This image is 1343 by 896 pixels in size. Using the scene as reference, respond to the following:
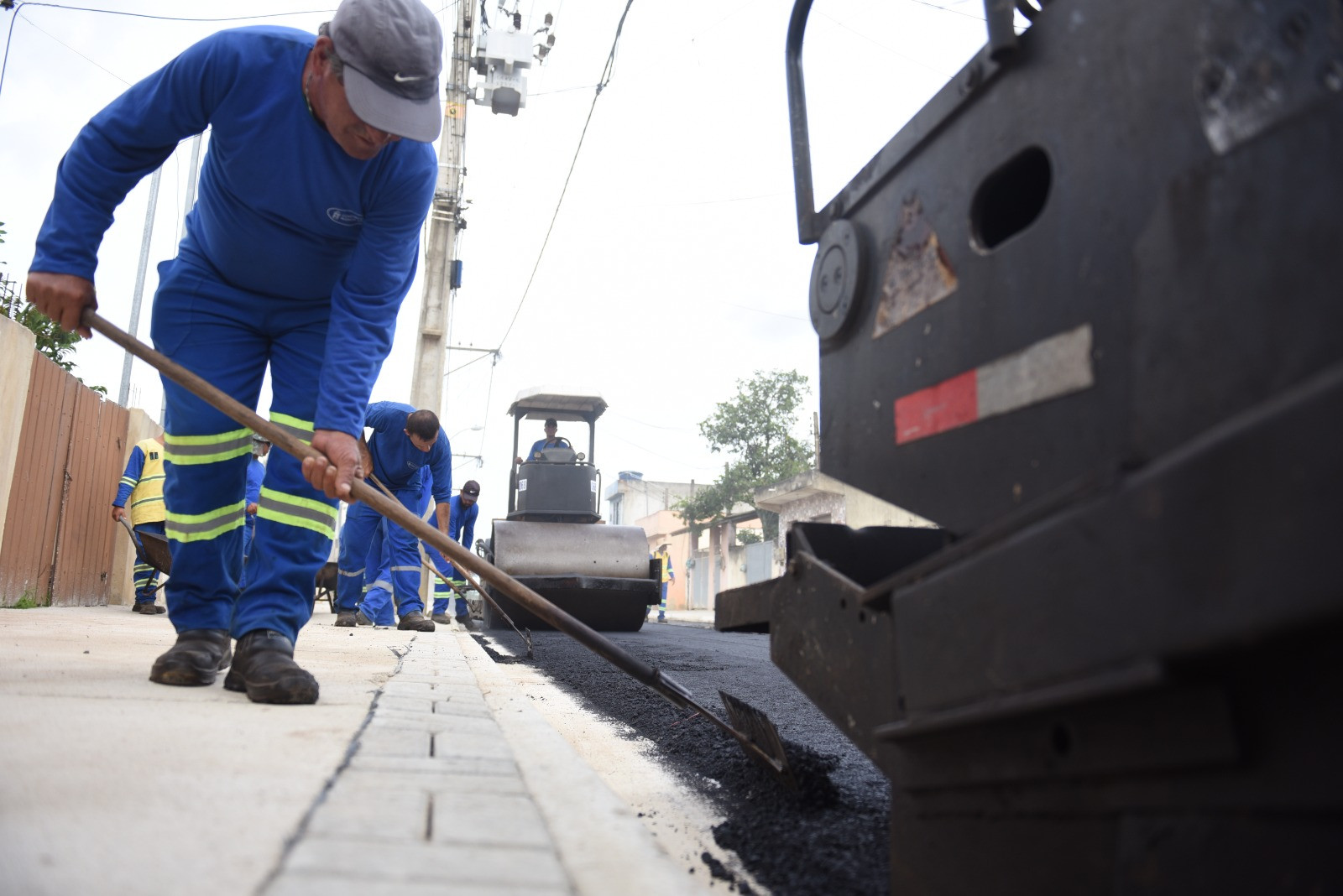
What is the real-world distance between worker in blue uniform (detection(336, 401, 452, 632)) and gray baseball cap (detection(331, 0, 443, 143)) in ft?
13.7

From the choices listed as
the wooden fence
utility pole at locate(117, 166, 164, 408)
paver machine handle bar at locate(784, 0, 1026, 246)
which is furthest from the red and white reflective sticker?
utility pole at locate(117, 166, 164, 408)

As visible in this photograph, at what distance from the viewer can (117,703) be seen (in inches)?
68.9

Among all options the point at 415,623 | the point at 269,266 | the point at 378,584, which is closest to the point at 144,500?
the point at 378,584

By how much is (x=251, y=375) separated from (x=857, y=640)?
1896 millimetres

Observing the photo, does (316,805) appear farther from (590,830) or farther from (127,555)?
(127,555)

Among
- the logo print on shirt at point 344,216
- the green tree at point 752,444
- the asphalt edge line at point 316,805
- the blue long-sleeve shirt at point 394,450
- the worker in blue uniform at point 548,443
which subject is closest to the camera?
the asphalt edge line at point 316,805

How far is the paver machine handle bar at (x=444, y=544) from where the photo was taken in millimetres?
2162

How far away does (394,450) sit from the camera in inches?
249

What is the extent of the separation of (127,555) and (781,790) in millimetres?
7785

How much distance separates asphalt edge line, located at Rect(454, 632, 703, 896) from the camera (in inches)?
43.1

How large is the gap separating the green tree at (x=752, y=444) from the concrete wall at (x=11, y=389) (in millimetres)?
26914

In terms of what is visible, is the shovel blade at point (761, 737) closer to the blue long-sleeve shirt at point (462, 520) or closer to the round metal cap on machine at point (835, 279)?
the round metal cap on machine at point (835, 279)

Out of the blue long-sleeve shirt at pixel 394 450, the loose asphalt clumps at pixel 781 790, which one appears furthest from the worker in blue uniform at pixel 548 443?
the loose asphalt clumps at pixel 781 790

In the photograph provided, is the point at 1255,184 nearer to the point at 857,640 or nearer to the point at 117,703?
the point at 857,640
